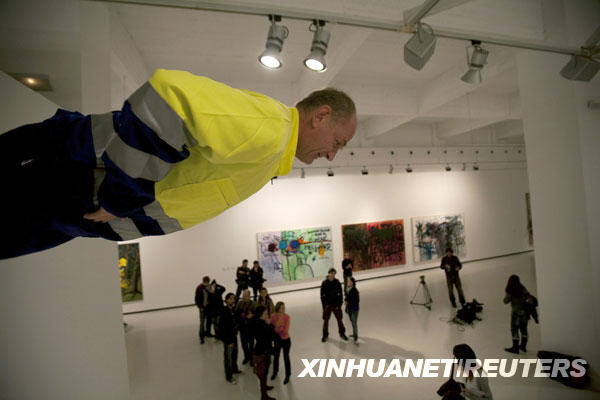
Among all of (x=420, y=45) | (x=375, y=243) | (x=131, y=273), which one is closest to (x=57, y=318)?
(x=420, y=45)

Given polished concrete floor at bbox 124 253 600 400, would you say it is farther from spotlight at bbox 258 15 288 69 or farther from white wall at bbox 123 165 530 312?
spotlight at bbox 258 15 288 69

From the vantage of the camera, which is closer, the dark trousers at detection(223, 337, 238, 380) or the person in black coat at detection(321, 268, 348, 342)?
the dark trousers at detection(223, 337, 238, 380)

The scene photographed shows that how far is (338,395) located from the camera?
3957 millimetres

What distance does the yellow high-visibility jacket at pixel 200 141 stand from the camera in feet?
1.62

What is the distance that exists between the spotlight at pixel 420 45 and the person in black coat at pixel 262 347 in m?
4.14

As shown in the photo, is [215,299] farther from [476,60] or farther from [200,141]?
[476,60]

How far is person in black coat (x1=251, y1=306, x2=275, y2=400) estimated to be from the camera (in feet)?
13.2

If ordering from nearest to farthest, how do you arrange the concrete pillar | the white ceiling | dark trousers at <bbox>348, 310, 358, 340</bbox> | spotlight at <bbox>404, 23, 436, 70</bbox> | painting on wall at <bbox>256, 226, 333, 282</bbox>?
the white ceiling
spotlight at <bbox>404, 23, 436, 70</bbox>
the concrete pillar
dark trousers at <bbox>348, 310, 358, 340</bbox>
painting on wall at <bbox>256, 226, 333, 282</bbox>

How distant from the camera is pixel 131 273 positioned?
8.23 meters

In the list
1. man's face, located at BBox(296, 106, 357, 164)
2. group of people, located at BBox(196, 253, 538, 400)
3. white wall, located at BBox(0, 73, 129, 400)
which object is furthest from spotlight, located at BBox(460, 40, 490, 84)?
white wall, located at BBox(0, 73, 129, 400)

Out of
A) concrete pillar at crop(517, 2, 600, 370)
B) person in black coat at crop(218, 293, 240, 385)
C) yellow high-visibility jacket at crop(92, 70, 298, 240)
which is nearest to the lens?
yellow high-visibility jacket at crop(92, 70, 298, 240)

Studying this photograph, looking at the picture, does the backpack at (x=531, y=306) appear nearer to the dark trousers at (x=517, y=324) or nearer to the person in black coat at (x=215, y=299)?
the dark trousers at (x=517, y=324)

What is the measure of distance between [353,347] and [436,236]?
Result: 789 centimetres

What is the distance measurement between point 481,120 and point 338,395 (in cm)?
981
